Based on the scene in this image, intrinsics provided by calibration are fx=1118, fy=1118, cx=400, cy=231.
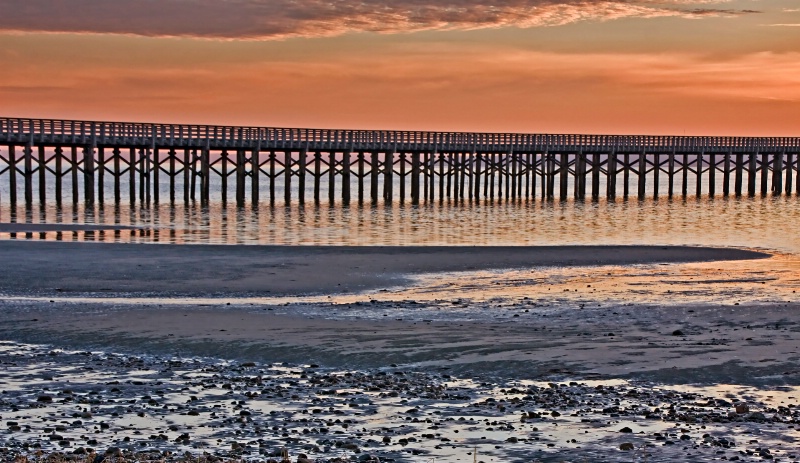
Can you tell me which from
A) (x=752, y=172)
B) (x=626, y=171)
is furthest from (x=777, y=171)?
(x=626, y=171)

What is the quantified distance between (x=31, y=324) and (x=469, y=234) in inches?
851

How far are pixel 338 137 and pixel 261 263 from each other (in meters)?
35.1

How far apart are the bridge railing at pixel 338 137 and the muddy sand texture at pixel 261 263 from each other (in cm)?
2189

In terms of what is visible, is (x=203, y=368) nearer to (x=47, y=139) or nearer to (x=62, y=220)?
(x=62, y=220)

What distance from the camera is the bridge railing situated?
161 feet

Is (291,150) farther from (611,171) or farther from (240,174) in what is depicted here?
(611,171)

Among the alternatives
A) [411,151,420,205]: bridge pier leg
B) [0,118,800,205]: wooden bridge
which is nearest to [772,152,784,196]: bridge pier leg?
[0,118,800,205]: wooden bridge

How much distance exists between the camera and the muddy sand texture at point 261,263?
65.9ft

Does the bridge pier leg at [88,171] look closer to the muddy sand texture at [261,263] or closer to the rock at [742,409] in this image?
the muddy sand texture at [261,263]

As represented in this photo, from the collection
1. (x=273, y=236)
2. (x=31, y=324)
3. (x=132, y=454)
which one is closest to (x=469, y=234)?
(x=273, y=236)

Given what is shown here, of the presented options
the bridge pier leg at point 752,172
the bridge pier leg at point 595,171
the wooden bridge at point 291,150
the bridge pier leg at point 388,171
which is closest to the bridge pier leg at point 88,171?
the wooden bridge at point 291,150

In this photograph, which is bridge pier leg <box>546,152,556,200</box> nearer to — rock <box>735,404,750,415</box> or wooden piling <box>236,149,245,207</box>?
wooden piling <box>236,149,245,207</box>

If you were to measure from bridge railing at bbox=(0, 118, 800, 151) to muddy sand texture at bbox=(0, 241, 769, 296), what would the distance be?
2189 centimetres

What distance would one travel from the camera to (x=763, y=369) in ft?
40.7
